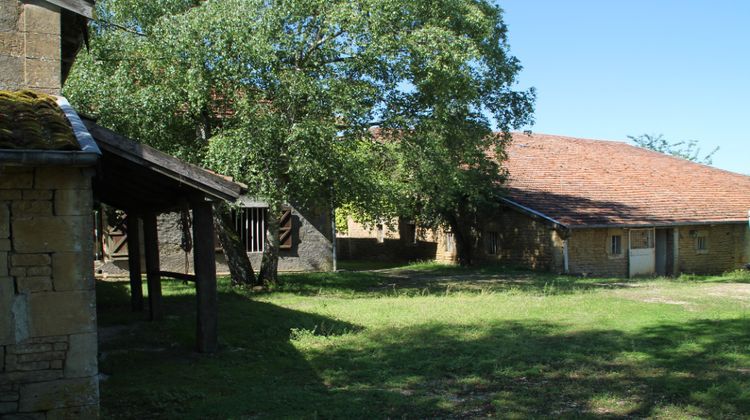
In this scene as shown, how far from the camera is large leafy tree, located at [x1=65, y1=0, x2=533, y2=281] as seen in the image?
12.3m

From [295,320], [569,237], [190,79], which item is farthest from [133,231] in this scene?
[569,237]

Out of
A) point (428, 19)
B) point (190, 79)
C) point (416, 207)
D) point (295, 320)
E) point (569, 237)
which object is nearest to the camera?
point (295, 320)

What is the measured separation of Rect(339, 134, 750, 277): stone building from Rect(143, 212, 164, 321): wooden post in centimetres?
1301

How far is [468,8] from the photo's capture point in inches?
575

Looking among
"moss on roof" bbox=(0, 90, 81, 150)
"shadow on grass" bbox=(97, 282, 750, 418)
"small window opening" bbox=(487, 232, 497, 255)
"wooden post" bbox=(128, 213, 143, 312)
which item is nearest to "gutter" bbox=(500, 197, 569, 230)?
"small window opening" bbox=(487, 232, 497, 255)

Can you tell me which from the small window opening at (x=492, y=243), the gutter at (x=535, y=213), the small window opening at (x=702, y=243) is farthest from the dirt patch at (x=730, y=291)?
the small window opening at (x=492, y=243)

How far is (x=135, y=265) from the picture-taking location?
1264cm

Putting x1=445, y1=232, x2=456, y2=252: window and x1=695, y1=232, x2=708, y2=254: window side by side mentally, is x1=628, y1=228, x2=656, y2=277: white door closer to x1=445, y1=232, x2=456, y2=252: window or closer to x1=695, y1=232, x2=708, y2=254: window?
x1=695, y1=232, x2=708, y2=254: window

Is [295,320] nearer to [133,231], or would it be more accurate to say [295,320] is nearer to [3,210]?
[133,231]

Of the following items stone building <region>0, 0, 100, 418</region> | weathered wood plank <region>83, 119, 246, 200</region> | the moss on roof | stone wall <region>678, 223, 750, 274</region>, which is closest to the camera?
the moss on roof

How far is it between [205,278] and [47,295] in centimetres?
301

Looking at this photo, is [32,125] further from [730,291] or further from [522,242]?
[522,242]

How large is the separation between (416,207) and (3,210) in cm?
1831

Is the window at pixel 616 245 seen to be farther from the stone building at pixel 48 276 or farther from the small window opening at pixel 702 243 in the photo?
the stone building at pixel 48 276
